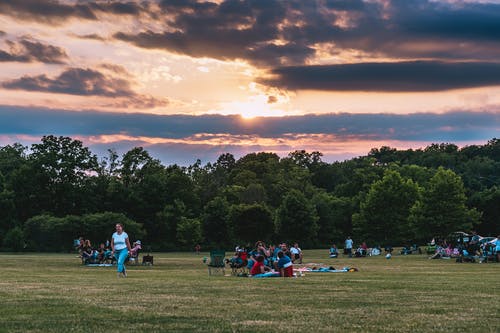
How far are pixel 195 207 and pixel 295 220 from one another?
2548 cm

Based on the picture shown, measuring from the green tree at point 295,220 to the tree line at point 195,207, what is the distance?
14 centimetres

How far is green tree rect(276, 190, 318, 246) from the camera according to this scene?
10381cm

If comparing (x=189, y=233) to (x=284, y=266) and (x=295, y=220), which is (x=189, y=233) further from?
(x=284, y=266)

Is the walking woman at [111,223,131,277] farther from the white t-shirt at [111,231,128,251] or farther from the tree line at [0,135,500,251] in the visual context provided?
the tree line at [0,135,500,251]

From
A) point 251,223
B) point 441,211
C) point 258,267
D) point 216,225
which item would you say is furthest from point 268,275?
point 216,225

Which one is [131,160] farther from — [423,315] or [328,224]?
[423,315]

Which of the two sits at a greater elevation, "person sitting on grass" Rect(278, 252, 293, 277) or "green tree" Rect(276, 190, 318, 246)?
"green tree" Rect(276, 190, 318, 246)

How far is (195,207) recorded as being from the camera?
12419 centimetres

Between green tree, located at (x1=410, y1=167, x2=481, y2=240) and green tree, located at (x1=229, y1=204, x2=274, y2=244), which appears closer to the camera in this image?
green tree, located at (x1=410, y1=167, x2=481, y2=240)

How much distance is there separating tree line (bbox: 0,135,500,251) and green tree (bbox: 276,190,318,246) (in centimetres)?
14

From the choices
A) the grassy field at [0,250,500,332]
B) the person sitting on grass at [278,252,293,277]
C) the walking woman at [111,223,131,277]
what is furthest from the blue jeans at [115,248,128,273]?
the grassy field at [0,250,500,332]

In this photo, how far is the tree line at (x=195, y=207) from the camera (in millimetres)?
93812

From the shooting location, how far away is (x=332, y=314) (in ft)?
48.2

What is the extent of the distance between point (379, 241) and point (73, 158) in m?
47.7
